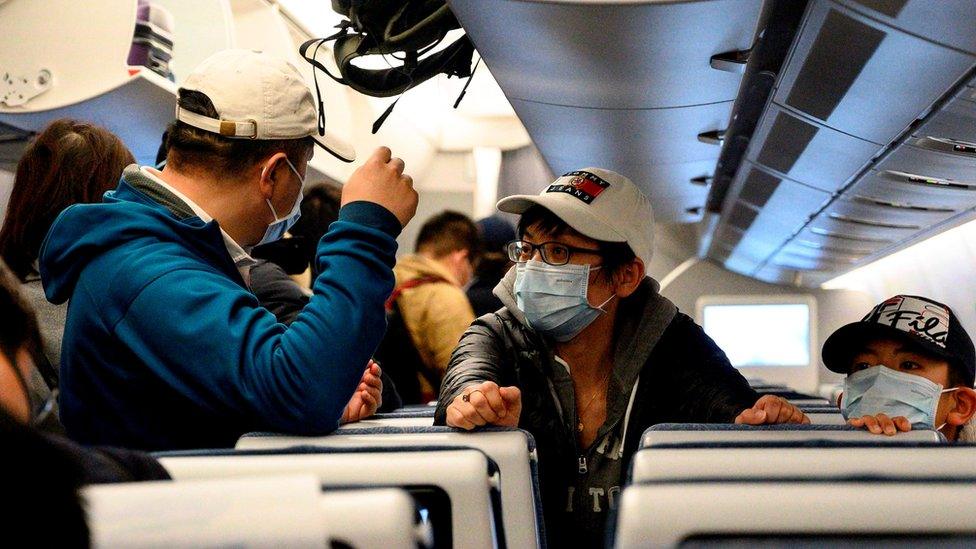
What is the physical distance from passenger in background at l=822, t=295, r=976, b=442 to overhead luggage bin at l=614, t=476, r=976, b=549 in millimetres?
1753

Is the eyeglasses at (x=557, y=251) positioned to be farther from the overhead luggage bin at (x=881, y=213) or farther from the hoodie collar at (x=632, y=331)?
the overhead luggage bin at (x=881, y=213)

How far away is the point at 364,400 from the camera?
2.52 m

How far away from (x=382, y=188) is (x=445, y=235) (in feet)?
11.2

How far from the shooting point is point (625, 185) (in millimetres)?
2750

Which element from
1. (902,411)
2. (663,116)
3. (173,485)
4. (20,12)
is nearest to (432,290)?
(663,116)

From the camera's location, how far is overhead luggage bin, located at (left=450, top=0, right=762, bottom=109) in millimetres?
2139

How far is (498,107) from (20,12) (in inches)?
264

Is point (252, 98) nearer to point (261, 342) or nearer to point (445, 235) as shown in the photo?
point (261, 342)

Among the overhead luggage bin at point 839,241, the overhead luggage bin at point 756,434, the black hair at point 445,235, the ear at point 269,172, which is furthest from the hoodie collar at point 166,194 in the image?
the overhead luggage bin at point 839,241

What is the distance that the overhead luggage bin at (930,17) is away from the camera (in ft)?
7.22

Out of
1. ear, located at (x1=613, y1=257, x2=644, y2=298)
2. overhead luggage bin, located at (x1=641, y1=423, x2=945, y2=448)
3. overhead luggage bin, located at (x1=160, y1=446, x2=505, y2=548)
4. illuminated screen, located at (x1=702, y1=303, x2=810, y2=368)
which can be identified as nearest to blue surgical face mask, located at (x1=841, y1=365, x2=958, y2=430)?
ear, located at (x1=613, y1=257, x2=644, y2=298)

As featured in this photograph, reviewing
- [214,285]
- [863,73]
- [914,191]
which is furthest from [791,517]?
[914,191]

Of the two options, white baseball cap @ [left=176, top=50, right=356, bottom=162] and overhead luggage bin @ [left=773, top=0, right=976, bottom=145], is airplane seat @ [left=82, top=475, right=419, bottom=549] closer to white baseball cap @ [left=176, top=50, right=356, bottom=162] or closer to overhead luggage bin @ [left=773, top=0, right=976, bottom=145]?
white baseball cap @ [left=176, top=50, right=356, bottom=162]

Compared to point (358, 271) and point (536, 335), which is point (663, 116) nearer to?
point (536, 335)
